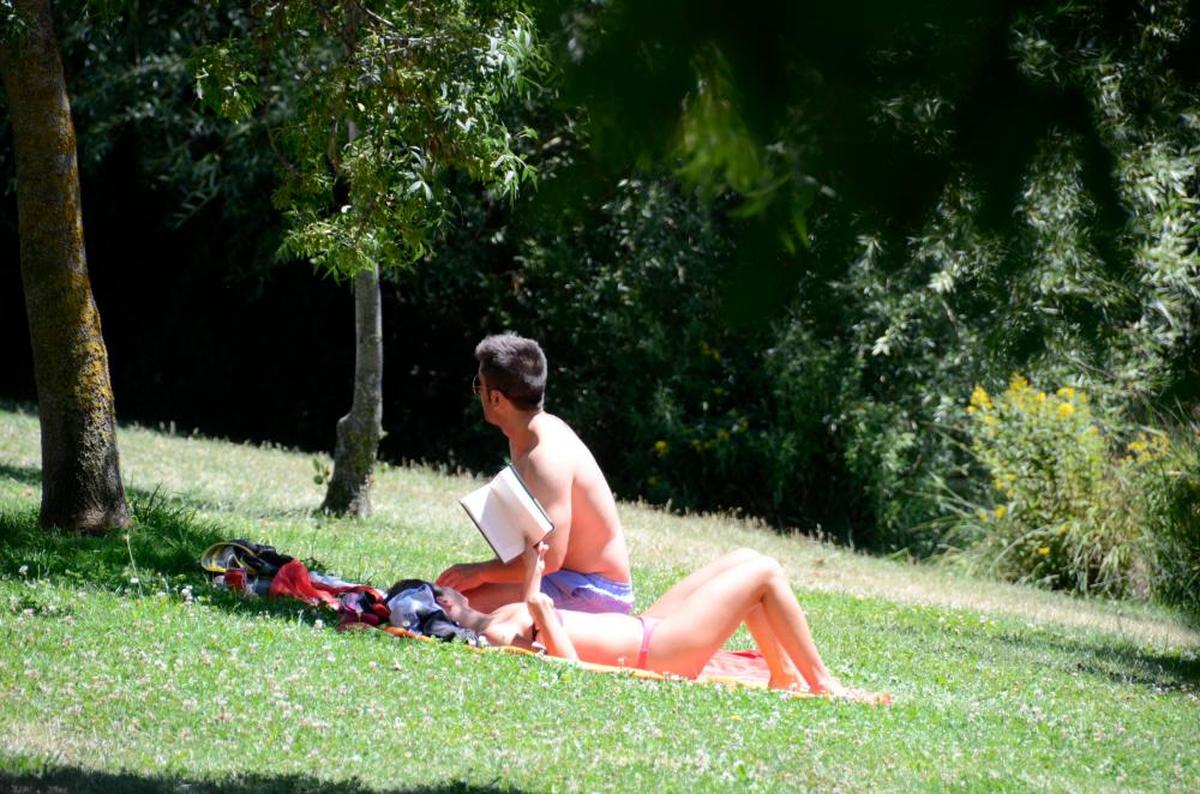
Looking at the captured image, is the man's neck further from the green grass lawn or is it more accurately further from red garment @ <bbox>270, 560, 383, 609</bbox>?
red garment @ <bbox>270, 560, 383, 609</bbox>

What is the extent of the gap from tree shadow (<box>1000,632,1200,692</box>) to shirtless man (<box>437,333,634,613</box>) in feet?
10.3

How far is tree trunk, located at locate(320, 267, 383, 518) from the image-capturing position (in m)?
11.4

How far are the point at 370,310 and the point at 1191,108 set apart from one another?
8677 millimetres

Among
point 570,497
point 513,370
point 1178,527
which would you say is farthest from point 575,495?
point 1178,527

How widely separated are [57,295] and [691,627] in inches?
157

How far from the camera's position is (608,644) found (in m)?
6.62

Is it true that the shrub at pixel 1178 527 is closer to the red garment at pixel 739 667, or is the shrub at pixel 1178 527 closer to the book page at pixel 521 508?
the red garment at pixel 739 667

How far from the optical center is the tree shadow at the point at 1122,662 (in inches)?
334

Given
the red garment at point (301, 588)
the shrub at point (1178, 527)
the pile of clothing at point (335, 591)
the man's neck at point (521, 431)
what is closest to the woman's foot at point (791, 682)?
the pile of clothing at point (335, 591)

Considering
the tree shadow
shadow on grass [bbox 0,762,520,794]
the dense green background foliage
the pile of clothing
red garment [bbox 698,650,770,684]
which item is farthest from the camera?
the tree shadow

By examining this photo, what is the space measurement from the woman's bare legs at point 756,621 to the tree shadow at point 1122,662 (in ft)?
8.32

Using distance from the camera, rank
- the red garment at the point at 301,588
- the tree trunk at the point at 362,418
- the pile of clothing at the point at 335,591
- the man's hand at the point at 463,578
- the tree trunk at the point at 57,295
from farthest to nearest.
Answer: the tree trunk at the point at 362,418
the tree trunk at the point at 57,295
the red garment at the point at 301,588
the man's hand at the point at 463,578
the pile of clothing at the point at 335,591

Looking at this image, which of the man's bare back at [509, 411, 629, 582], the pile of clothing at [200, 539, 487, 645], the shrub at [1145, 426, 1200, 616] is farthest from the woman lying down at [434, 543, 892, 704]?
the shrub at [1145, 426, 1200, 616]

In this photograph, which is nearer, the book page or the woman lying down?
the book page
